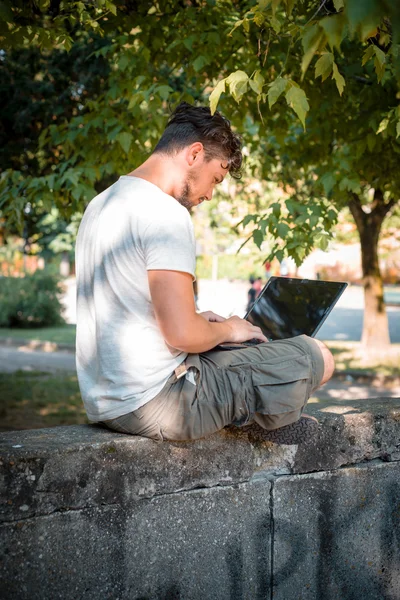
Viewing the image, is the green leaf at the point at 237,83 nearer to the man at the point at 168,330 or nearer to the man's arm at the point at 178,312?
the man at the point at 168,330

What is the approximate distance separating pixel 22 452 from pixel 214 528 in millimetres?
842

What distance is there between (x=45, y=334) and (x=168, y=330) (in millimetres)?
18193

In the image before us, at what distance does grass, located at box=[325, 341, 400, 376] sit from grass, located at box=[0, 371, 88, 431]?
4849mm

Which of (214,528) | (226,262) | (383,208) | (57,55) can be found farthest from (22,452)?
(226,262)

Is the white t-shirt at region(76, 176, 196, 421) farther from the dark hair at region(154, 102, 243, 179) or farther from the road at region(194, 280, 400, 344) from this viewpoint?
the road at region(194, 280, 400, 344)

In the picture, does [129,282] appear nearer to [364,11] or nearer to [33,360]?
[364,11]

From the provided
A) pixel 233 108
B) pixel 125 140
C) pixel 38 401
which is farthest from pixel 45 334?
pixel 125 140

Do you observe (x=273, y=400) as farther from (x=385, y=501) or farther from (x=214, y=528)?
(x=385, y=501)

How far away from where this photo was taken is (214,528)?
2979 millimetres

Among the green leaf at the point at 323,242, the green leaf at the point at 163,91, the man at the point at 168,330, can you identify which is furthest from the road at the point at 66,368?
the man at the point at 168,330

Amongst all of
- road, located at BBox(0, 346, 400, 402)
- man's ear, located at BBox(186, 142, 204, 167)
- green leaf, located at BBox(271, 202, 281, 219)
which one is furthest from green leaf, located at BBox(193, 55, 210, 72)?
road, located at BBox(0, 346, 400, 402)

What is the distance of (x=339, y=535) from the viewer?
3.29 m

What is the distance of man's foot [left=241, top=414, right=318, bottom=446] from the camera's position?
10.1 feet

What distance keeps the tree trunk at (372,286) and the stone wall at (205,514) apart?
11308 mm
